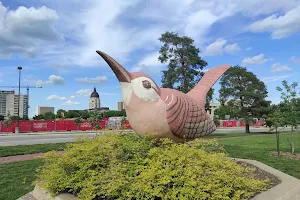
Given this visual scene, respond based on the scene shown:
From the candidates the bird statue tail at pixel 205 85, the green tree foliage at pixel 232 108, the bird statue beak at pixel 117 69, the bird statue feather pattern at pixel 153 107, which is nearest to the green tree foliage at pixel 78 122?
the green tree foliage at pixel 232 108

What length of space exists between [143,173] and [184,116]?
1.71m

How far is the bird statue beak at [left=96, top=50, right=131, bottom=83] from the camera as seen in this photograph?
15.5 feet

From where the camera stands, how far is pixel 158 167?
12.9 feet

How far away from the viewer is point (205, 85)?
6508 mm

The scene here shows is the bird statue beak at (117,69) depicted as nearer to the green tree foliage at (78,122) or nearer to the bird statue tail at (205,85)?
the bird statue tail at (205,85)

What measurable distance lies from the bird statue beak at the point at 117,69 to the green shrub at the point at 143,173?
3.39 feet

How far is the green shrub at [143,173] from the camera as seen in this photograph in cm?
358

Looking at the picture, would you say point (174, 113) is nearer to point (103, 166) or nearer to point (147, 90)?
point (147, 90)

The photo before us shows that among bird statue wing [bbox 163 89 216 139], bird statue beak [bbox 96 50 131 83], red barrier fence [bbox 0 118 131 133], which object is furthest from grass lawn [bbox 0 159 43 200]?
red barrier fence [bbox 0 118 131 133]

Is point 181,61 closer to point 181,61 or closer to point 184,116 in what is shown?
point 181,61

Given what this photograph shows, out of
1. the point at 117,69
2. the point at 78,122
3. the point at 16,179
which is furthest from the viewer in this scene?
the point at 78,122

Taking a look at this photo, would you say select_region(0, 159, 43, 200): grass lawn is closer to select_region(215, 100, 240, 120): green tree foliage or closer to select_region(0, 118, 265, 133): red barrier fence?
select_region(215, 100, 240, 120): green tree foliage

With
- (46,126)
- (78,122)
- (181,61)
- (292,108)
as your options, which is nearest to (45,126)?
(46,126)

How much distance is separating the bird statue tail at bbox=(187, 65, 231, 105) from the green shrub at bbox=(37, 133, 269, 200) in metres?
1.36
